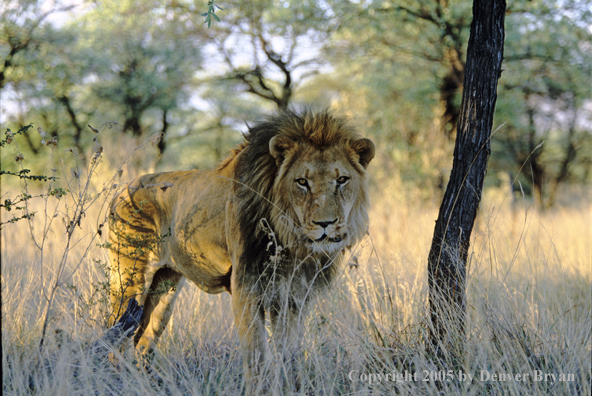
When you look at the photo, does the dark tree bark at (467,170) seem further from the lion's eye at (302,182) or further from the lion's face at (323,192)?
the lion's eye at (302,182)

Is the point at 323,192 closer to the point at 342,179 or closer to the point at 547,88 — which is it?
the point at 342,179

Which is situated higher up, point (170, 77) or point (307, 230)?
point (170, 77)

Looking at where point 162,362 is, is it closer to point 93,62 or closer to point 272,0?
point 272,0

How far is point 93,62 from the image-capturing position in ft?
71.8

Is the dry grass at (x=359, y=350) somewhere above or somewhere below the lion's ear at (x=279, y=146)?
below

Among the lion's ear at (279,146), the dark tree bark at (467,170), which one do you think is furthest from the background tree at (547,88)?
the lion's ear at (279,146)

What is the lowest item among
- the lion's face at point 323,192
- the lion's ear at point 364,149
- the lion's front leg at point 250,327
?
the lion's front leg at point 250,327

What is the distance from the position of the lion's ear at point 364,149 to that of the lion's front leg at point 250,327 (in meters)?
1.20

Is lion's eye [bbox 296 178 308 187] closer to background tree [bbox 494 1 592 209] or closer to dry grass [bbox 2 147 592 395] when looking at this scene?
dry grass [bbox 2 147 592 395]

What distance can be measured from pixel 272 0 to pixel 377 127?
20.6 feet

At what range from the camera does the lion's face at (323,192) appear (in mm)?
2877

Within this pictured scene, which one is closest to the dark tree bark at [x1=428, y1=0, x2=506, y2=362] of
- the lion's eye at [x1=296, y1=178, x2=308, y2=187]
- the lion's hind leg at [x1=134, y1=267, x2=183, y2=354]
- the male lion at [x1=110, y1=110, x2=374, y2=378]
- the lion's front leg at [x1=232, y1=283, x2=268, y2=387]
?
the male lion at [x1=110, y1=110, x2=374, y2=378]

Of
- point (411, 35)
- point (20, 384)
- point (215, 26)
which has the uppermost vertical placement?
point (215, 26)

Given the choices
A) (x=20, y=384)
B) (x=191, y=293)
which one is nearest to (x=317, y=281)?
(x=20, y=384)
